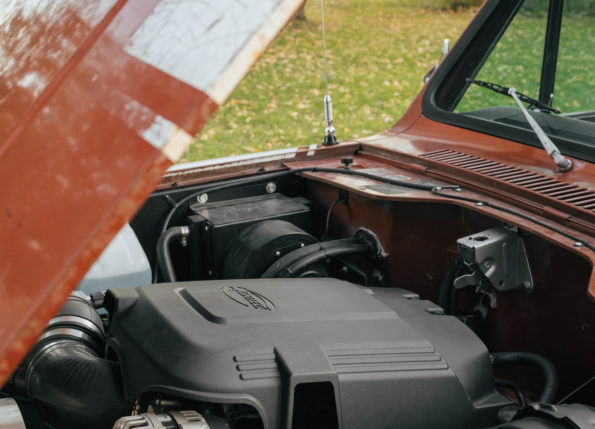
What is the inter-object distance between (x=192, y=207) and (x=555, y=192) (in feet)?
3.87

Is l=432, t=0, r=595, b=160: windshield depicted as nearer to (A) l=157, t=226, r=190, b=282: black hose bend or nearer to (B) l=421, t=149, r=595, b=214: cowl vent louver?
(B) l=421, t=149, r=595, b=214: cowl vent louver

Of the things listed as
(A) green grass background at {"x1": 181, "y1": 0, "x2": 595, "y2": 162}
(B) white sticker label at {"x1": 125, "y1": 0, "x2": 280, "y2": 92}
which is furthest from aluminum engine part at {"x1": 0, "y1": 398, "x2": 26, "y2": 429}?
(A) green grass background at {"x1": 181, "y1": 0, "x2": 595, "y2": 162}

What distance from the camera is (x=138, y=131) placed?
753 mm

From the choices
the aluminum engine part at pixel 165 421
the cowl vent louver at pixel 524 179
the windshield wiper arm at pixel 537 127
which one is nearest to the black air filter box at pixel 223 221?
the cowl vent louver at pixel 524 179

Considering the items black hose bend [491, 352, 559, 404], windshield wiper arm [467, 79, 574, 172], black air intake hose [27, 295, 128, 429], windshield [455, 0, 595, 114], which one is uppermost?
windshield [455, 0, 595, 114]

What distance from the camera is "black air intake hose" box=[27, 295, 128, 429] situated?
1423 mm

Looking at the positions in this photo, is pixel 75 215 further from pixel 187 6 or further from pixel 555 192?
pixel 555 192

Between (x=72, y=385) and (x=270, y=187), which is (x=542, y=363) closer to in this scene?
(x=72, y=385)

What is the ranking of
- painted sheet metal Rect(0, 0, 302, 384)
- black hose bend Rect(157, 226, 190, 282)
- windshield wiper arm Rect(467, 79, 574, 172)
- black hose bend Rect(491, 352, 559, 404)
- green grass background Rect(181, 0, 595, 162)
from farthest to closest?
green grass background Rect(181, 0, 595, 162), black hose bend Rect(157, 226, 190, 282), windshield wiper arm Rect(467, 79, 574, 172), black hose bend Rect(491, 352, 559, 404), painted sheet metal Rect(0, 0, 302, 384)

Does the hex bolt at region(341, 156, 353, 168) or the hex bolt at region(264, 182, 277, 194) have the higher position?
the hex bolt at region(341, 156, 353, 168)

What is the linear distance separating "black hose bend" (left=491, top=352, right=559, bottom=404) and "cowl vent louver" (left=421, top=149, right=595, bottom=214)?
0.39 meters

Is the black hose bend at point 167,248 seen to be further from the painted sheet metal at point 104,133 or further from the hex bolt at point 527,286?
the painted sheet metal at point 104,133

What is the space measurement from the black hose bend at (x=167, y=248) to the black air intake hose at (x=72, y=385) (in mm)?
538

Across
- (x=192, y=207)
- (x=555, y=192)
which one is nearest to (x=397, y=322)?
(x=555, y=192)
